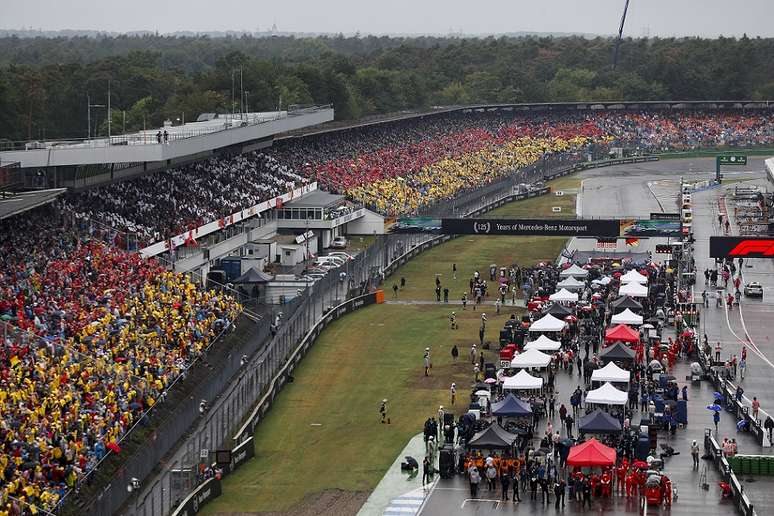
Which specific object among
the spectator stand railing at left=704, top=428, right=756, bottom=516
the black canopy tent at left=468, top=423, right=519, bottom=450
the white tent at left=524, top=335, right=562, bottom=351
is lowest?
the spectator stand railing at left=704, top=428, right=756, bottom=516

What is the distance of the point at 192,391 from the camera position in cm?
4916

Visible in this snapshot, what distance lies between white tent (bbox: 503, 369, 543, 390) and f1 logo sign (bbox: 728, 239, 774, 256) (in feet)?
79.4

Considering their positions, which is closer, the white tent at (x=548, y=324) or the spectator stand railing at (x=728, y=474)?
the spectator stand railing at (x=728, y=474)

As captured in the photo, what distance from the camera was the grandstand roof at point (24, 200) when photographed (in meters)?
54.8

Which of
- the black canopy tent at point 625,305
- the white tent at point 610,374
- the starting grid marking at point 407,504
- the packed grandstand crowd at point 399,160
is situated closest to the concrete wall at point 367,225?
the packed grandstand crowd at point 399,160

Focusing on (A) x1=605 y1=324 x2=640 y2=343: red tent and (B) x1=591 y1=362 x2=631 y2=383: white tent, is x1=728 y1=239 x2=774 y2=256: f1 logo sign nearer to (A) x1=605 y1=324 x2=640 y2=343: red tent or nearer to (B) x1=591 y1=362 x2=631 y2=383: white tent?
(A) x1=605 y1=324 x2=640 y2=343: red tent

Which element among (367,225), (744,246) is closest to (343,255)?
(367,225)

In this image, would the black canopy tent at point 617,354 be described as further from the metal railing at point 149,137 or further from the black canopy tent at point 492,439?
the metal railing at point 149,137

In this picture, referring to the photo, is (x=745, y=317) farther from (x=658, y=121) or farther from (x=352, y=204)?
(x=658, y=121)

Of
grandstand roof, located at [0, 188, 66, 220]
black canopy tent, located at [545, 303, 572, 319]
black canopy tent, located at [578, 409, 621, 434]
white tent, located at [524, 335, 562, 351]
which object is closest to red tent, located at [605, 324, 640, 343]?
white tent, located at [524, 335, 562, 351]

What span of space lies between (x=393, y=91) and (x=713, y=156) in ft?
119

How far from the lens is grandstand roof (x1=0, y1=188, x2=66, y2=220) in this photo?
54812mm

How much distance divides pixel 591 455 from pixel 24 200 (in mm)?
26813

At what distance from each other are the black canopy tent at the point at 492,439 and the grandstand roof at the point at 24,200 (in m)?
20.1
